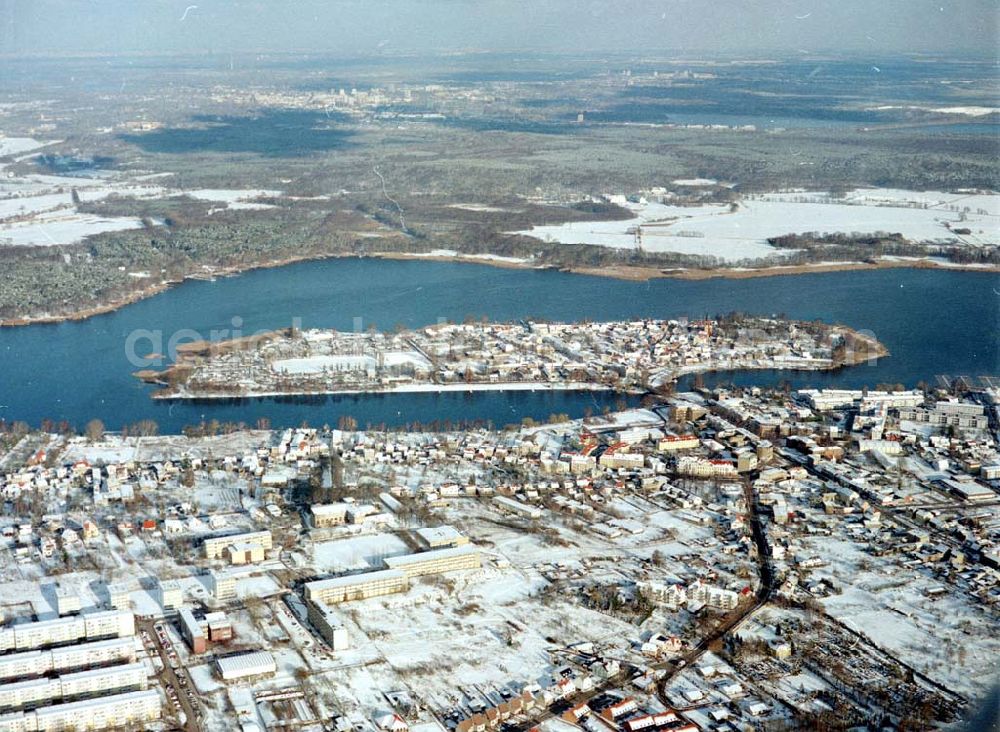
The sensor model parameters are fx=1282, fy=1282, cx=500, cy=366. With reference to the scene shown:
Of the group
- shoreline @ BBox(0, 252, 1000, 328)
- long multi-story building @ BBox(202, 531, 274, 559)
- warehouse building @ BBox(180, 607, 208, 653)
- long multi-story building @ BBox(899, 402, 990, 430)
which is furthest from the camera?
shoreline @ BBox(0, 252, 1000, 328)

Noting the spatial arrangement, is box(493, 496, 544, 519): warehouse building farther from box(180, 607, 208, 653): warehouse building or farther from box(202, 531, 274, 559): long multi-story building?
box(180, 607, 208, 653): warehouse building

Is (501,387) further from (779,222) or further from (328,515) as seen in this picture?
(779,222)

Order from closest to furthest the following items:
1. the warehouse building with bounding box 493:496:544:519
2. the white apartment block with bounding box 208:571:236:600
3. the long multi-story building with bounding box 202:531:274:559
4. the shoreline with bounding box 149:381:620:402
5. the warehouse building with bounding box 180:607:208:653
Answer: the warehouse building with bounding box 180:607:208:653 → the white apartment block with bounding box 208:571:236:600 → the long multi-story building with bounding box 202:531:274:559 → the warehouse building with bounding box 493:496:544:519 → the shoreline with bounding box 149:381:620:402

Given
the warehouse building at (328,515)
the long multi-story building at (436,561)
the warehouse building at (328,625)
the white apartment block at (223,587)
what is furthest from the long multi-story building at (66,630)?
the warehouse building at (328,515)

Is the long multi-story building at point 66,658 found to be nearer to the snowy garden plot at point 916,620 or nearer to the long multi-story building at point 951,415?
the snowy garden plot at point 916,620

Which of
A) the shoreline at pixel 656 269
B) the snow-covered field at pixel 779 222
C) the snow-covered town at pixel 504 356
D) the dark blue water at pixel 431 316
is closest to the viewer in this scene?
the dark blue water at pixel 431 316

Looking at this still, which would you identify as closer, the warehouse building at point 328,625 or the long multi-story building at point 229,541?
the warehouse building at point 328,625

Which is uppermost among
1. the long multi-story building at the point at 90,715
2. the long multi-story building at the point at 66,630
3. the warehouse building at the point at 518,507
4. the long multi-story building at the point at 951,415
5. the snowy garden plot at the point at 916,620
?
the long multi-story building at the point at 66,630

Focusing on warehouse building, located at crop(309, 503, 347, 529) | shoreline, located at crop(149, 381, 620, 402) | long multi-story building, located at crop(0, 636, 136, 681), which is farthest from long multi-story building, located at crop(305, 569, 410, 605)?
shoreline, located at crop(149, 381, 620, 402)
